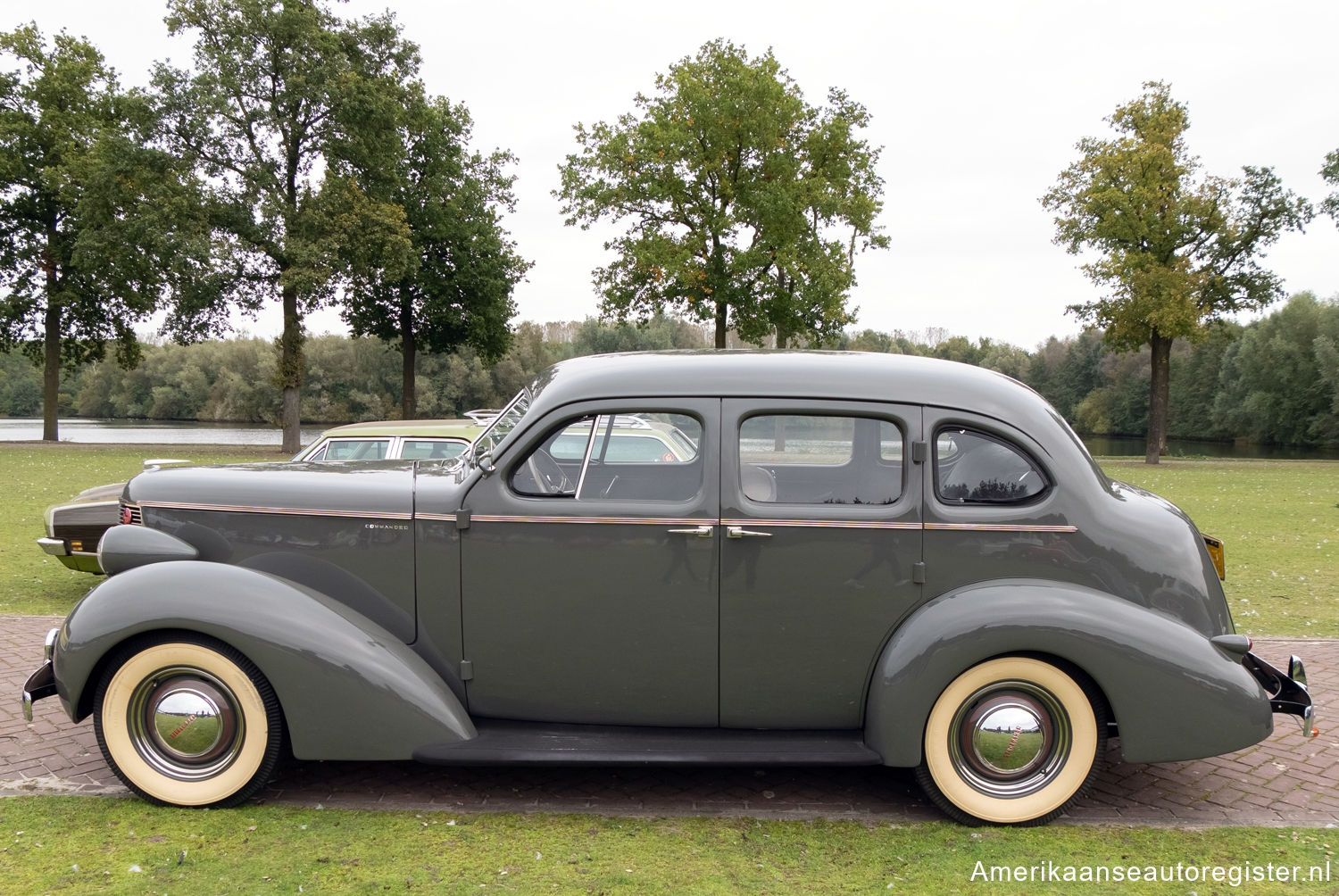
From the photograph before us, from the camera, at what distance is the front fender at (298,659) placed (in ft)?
11.8

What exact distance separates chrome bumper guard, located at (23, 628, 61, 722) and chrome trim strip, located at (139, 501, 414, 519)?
70 centimetres

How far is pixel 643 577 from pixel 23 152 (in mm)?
35229

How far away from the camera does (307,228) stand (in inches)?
1038

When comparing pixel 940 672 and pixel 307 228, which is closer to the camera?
pixel 940 672

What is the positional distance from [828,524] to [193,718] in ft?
9.48

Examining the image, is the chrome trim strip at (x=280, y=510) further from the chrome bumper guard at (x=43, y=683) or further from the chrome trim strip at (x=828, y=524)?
the chrome trim strip at (x=828, y=524)

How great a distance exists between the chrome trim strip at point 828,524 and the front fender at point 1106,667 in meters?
0.39

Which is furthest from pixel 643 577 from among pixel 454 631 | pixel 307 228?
pixel 307 228

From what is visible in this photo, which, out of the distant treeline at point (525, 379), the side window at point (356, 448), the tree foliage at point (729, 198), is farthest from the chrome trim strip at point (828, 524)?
the distant treeline at point (525, 379)

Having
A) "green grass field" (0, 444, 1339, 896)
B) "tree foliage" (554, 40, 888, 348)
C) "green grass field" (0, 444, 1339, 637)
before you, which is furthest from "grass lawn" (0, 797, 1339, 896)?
"tree foliage" (554, 40, 888, 348)

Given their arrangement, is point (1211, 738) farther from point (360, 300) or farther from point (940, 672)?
point (360, 300)

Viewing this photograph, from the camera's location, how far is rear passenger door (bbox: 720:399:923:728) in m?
3.67

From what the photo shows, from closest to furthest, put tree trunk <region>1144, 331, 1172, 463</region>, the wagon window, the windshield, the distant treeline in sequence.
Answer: the windshield < the wagon window < tree trunk <region>1144, 331, 1172, 463</region> < the distant treeline

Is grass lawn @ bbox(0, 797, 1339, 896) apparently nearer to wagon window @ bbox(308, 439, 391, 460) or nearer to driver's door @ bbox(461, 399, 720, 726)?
driver's door @ bbox(461, 399, 720, 726)
